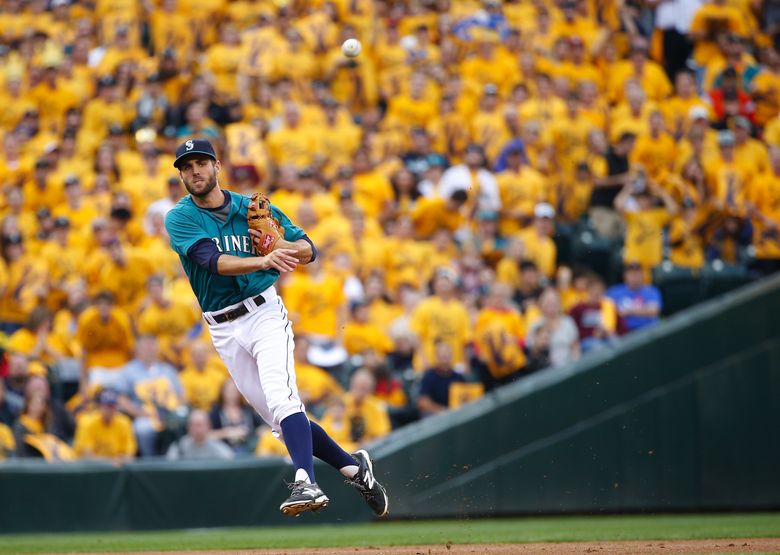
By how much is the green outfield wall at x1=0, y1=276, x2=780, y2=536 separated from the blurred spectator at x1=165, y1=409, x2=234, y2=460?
0.34 meters

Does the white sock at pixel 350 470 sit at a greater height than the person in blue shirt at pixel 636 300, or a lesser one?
lesser

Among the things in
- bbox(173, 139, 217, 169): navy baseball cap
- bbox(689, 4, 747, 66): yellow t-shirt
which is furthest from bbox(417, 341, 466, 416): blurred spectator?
bbox(689, 4, 747, 66): yellow t-shirt

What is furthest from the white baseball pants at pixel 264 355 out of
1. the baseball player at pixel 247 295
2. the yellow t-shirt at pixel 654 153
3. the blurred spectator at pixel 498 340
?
the yellow t-shirt at pixel 654 153

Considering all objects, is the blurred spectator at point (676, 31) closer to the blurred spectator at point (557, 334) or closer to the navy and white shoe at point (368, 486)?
the blurred spectator at point (557, 334)

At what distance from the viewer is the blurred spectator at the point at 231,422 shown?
10289 millimetres

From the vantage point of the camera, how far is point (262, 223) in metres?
6.28

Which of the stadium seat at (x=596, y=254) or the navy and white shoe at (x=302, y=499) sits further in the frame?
the stadium seat at (x=596, y=254)

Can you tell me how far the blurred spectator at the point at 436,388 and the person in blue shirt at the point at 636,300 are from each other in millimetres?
1816

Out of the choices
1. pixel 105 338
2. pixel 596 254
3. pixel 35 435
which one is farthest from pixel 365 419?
pixel 596 254

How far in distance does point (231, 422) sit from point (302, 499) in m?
4.55

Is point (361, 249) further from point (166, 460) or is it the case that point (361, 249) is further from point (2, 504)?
point (2, 504)

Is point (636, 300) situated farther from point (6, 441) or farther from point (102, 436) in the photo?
point (6, 441)

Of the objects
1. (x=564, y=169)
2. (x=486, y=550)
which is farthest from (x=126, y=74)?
(x=486, y=550)

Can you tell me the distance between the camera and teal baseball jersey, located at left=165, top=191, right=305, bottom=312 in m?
6.30
